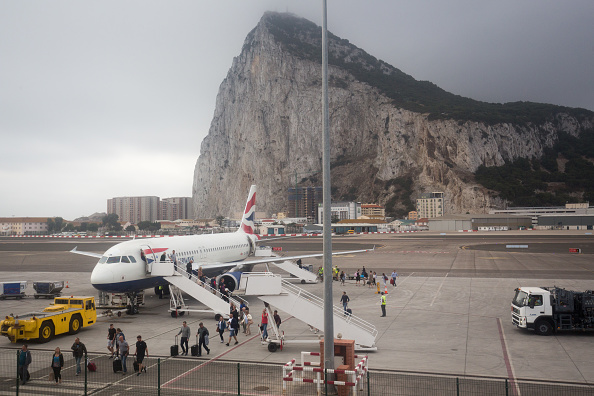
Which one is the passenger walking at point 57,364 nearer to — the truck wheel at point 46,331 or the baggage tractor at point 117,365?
the baggage tractor at point 117,365

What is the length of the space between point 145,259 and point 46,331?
7638 millimetres

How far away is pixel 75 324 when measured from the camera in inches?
919

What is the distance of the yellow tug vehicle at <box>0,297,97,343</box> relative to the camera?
68.8ft

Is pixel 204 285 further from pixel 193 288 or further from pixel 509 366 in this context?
pixel 509 366

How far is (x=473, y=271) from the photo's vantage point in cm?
4909

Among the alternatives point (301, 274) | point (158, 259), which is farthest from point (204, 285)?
point (301, 274)

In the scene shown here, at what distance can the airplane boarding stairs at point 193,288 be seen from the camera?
25.6 metres

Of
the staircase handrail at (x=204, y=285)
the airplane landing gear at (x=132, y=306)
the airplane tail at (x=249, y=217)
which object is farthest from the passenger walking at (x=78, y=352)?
the airplane tail at (x=249, y=217)

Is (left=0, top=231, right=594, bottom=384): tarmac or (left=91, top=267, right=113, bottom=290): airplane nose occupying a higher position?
(left=91, top=267, right=113, bottom=290): airplane nose

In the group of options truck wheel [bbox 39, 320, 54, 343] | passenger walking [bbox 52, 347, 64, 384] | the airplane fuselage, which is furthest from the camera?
the airplane fuselage

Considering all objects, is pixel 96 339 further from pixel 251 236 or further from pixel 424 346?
pixel 251 236

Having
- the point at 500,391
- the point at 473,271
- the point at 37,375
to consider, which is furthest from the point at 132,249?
the point at 473,271

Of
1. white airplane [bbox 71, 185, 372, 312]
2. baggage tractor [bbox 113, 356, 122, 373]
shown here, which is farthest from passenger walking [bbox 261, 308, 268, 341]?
white airplane [bbox 71, 185, 372, 312]

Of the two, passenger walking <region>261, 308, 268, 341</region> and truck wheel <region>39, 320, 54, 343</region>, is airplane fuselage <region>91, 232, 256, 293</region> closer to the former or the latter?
truck wheel <region>39, 320, 54, 343</region>
